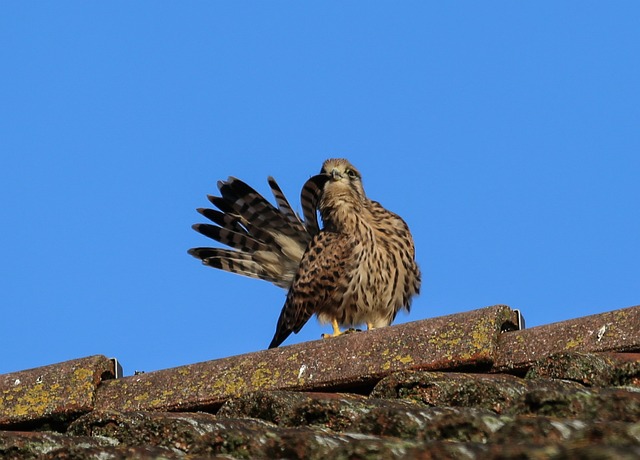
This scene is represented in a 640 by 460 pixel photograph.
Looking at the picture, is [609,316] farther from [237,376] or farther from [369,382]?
[237,376]

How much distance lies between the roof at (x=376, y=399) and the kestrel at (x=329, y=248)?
262cm

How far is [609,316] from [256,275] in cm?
438

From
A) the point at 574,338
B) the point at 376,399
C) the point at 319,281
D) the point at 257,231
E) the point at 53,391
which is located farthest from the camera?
the point at 257,231

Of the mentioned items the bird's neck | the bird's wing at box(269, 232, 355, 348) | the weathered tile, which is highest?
the bird's neck

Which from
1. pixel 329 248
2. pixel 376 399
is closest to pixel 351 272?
pixel 329 248

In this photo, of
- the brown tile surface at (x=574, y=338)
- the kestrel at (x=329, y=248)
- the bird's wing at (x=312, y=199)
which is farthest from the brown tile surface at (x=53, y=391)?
the bird's wing at (x=312, y=199)

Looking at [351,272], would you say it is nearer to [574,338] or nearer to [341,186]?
[341,186]

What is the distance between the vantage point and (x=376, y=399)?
4.19m

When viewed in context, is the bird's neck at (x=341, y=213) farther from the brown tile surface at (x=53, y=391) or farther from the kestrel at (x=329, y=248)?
the brown tile surface at (x=53, y=391)

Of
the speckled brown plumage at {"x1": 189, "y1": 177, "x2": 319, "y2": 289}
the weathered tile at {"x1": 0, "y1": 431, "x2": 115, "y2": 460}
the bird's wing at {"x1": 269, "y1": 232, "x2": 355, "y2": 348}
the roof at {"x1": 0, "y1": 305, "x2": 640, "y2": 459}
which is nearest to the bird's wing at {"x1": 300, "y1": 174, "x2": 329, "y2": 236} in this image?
the speckled brown plumage at {"x1": 189, "y1": 177, "x2": 319, "y2": 289}

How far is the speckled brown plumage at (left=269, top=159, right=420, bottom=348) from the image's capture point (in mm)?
7934

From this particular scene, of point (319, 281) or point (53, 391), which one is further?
point (319, 281)

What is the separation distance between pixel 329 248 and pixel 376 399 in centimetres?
382

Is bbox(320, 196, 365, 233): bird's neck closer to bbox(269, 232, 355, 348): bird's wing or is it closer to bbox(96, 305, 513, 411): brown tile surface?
bbox(269, 232, 355, 348): bird's wing
